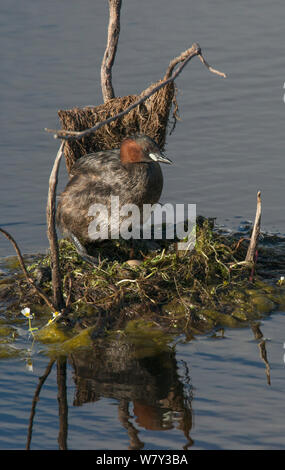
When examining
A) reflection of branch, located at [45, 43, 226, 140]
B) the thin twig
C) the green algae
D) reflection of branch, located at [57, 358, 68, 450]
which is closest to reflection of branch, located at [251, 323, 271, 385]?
the green algae

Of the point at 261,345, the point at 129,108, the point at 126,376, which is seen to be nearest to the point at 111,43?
the point at 129,108

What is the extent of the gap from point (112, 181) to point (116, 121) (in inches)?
48.6

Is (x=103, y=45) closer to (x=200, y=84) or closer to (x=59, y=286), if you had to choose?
(x=200, y=84)

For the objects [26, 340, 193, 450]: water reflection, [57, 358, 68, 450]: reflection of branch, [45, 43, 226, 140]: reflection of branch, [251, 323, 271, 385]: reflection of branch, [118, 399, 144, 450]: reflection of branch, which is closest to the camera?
[118, 399, 144, 450]: reflection of branch

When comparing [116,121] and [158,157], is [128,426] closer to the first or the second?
[158,157]

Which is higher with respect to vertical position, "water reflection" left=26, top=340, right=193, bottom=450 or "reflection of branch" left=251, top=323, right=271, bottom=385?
"reflection of branch" left=251, top=323, right=271, bottom=385

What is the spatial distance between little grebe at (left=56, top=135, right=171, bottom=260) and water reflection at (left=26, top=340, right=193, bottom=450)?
5.82 ft

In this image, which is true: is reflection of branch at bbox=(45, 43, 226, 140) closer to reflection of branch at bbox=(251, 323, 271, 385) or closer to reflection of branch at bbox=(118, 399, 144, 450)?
reflection of branch at bbox=(118, 399, 144, 450)

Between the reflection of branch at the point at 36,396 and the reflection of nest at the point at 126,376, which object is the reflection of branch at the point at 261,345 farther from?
the reflection of branch at the point at 36,396

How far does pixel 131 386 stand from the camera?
7.71 meters

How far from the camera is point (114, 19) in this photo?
10938 millimetres

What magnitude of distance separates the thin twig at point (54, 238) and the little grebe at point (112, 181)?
3.70 feet

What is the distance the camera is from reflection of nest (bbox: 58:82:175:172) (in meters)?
10.4

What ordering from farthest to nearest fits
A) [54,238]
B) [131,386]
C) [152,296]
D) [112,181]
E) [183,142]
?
[183,142], [112,181], [152,296], [54,238], [131,386]
